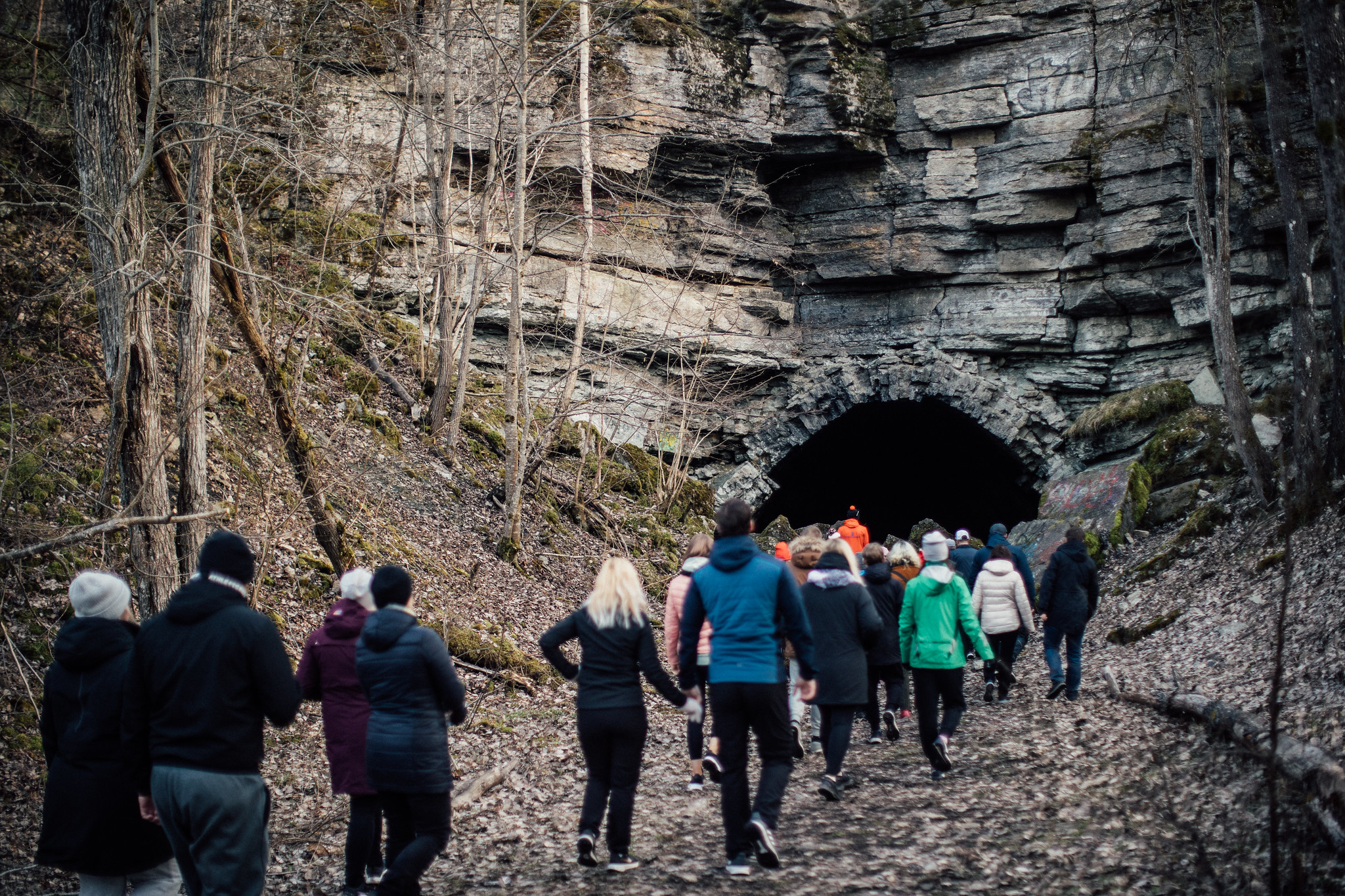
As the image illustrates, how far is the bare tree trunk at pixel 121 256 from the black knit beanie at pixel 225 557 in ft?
11.3

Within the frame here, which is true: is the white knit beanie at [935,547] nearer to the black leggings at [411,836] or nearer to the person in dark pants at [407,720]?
the person in dark pants at [407,720]

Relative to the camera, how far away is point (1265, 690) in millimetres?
6988

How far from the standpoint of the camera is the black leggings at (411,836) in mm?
4195

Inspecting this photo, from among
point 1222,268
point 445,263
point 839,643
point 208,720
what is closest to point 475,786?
point 839,643

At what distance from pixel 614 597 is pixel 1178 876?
2976 mm

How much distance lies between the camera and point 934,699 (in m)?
6.71

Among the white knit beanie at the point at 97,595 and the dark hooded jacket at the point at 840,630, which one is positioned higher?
the white knit beanie at the point at 97,595

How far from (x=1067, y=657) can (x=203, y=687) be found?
771 cm

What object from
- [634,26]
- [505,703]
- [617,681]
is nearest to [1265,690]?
[617,681]

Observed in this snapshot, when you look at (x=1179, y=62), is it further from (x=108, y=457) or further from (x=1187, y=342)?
(x=108, y=457)

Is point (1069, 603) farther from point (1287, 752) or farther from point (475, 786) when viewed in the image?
point (475, 786)

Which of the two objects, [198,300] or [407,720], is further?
[198,300]

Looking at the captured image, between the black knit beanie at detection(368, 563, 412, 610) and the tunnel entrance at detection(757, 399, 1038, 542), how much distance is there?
18.1m

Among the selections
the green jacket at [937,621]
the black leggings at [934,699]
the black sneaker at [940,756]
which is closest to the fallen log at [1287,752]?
the green jacket at [937,621]
